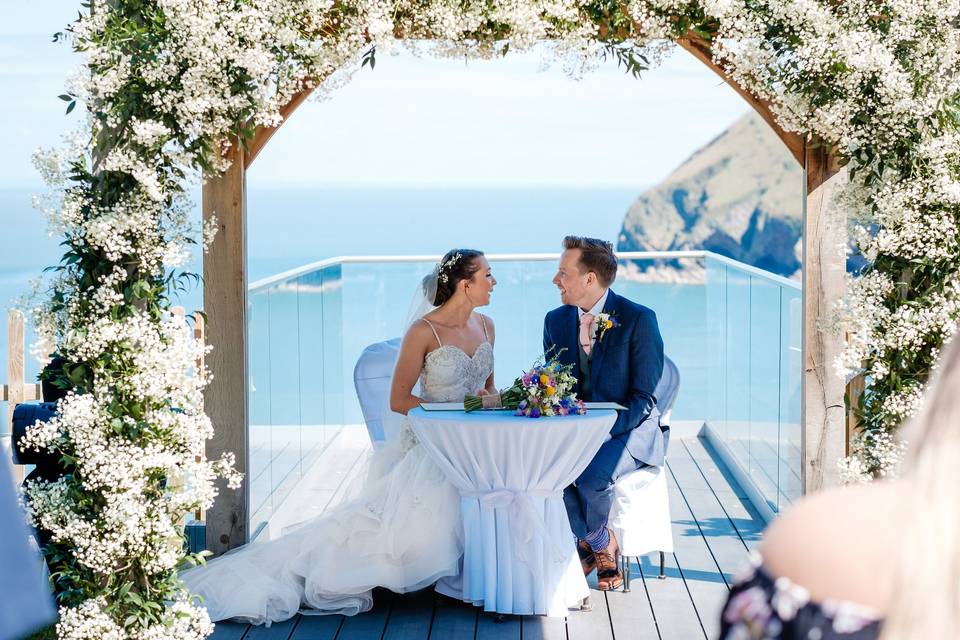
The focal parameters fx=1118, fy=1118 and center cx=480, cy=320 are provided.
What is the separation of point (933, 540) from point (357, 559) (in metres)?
3.75

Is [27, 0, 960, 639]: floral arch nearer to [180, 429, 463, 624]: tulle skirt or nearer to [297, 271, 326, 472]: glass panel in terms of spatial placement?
[180, 429, 463, 624]: tulle skirt

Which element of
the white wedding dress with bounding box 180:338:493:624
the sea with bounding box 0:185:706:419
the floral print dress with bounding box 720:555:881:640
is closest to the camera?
the floral print dress with bounding box 720:555:881:640

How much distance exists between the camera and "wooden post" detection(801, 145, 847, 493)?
451 cm

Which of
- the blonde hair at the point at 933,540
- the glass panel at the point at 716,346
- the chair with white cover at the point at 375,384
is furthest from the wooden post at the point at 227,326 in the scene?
the blonde hair at the point at 933,540

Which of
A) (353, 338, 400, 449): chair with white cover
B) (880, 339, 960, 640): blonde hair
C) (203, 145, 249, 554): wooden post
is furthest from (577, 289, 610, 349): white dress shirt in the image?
(880, 339, 960, 640): blonde hair

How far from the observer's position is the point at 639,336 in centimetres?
476

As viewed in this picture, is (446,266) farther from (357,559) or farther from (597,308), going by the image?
(357,559)

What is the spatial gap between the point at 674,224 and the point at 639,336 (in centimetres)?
4049

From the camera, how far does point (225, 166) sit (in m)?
3.92

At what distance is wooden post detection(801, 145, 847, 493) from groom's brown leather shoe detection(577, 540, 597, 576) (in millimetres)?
935

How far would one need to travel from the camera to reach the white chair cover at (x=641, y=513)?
4770mm

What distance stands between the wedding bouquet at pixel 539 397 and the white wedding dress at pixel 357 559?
1.35 feet

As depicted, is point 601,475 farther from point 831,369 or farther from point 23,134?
point 23,134

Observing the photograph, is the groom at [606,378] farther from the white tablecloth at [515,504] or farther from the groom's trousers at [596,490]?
the white tablecloth at [515,504]
